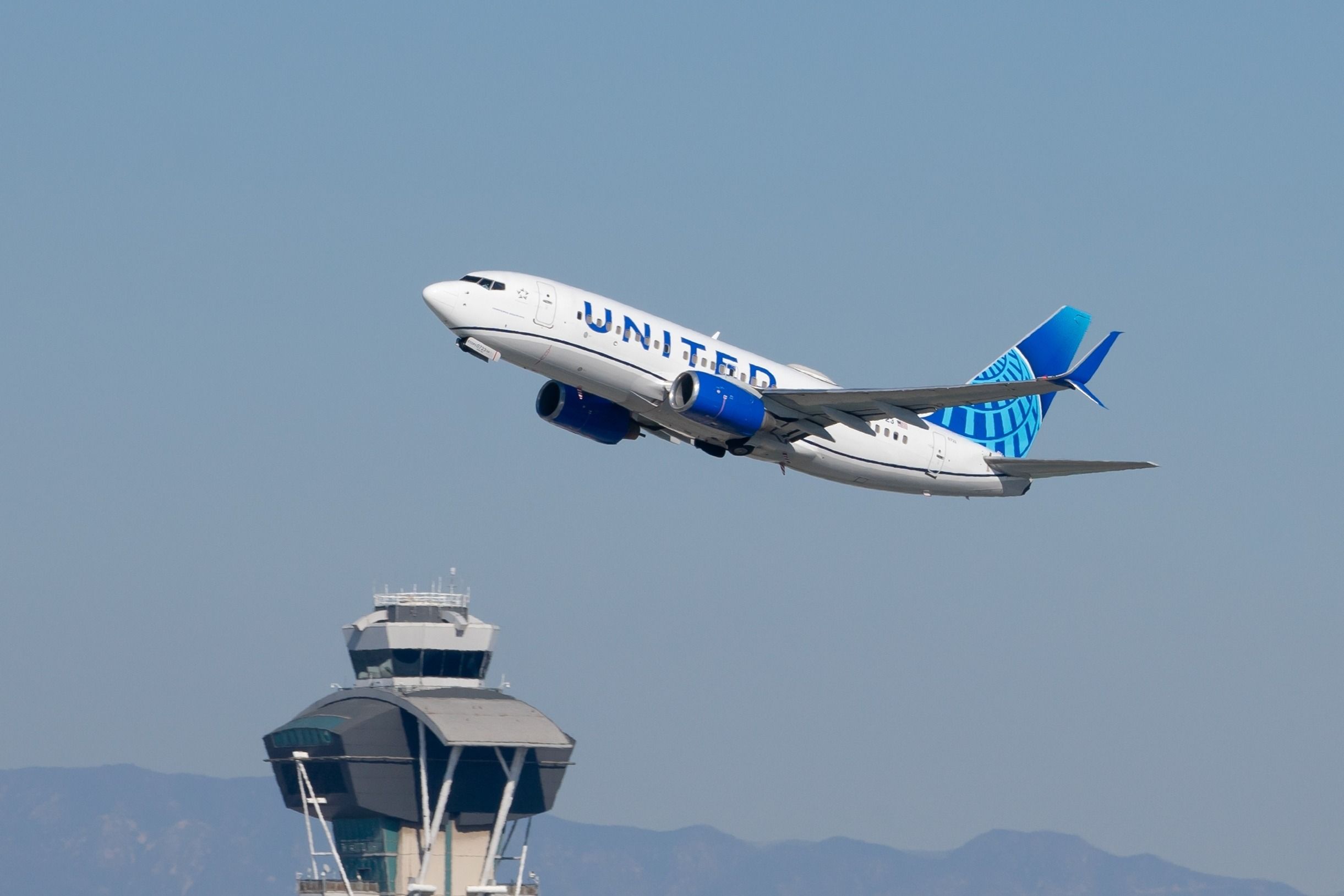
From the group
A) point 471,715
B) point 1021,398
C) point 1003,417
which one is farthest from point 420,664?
point 1021,398

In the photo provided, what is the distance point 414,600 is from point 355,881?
21223mm

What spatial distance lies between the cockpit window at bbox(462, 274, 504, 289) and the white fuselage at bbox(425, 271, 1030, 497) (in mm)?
150

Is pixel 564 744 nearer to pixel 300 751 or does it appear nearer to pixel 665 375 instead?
pixel 300 751

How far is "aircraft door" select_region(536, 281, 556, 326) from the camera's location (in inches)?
2579

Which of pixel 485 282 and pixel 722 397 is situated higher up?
pixel 485 282

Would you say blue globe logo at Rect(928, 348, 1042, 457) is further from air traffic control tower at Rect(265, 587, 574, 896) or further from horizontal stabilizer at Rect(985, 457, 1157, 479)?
air traffic control tower at Rect(265, 587, 574, 896)

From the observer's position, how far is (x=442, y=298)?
213 ft

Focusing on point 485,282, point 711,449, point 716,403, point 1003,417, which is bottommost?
point 711,449

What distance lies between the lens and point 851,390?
68.5m

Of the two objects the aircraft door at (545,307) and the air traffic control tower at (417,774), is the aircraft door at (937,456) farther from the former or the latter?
the air traffic control tower at (417,774)

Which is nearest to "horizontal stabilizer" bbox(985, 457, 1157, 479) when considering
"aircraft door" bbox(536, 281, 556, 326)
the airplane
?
the airplane

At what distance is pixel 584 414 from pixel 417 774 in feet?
246

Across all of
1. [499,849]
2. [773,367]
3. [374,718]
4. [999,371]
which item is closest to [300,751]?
[374,718]

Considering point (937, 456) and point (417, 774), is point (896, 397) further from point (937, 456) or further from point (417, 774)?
point (417, 774)
